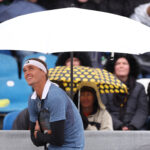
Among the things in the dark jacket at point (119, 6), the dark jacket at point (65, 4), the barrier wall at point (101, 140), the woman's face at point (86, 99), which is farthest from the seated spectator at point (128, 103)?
the dark jacket at point (119, 6)

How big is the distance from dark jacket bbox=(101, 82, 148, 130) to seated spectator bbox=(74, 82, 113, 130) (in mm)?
753

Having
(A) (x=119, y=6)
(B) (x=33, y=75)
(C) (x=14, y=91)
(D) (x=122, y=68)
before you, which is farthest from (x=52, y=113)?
(A) (x=119, y=6)

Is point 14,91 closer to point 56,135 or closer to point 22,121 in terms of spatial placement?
point 22,121

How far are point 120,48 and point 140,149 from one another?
137cm

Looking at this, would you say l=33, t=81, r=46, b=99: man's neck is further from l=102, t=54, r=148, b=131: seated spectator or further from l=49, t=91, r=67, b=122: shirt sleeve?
l=102, t=54, r=148, b=131: seated spectator

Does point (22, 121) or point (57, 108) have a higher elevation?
point (57, 108)

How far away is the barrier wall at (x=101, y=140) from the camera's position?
3.90 metres

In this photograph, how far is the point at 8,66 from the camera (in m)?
6.67

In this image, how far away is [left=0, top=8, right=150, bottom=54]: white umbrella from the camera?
3.15 meters

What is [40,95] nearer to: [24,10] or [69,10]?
[69,10]

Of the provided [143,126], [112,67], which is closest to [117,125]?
[143,126]

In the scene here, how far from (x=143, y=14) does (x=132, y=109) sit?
7.14ft

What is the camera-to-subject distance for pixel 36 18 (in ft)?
11.2

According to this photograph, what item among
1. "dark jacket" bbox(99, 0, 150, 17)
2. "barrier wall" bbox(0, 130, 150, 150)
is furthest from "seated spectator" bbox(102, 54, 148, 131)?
"dark jacket" bbox(99, 0, 150, 17)
